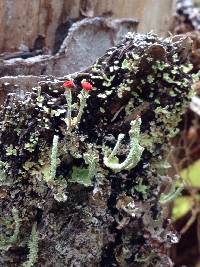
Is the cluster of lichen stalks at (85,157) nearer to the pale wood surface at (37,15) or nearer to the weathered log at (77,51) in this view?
the weathered log at (77,51)

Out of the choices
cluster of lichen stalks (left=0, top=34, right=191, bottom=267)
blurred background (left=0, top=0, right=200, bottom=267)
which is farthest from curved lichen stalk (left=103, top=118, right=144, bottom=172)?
blurred background (left=0, top=0, right=200, bottom=267)

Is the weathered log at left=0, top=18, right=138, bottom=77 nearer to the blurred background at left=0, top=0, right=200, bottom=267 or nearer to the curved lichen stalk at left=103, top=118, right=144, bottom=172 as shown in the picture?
the blurred background at left=0, top=0, right=200, bottom=267

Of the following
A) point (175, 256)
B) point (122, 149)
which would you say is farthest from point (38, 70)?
point (175, 256)

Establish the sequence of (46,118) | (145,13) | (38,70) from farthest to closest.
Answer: (145,13)
(38,70)
(46,118)

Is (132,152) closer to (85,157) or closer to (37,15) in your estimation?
(85,157)

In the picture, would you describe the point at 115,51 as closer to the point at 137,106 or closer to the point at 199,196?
the point at 137,106

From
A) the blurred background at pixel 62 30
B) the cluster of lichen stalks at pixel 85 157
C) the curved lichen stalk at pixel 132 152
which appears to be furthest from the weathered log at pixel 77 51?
the curved lichen stalk at pixel 132 152

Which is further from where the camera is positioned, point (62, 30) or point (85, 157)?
point (62, 30)

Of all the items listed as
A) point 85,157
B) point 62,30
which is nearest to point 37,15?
point 62,30
